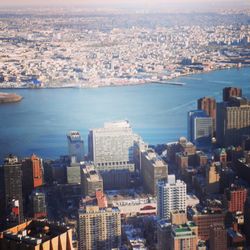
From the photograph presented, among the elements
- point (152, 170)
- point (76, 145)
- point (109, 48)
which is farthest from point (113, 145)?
point (109, 48)

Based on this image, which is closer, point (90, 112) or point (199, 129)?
point (90, 112)

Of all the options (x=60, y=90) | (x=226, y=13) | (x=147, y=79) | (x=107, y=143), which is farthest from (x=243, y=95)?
(x=60, y=90)

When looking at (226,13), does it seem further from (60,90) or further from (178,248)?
(178,248)

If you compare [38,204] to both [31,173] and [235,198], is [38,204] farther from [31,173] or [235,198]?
[235,198]

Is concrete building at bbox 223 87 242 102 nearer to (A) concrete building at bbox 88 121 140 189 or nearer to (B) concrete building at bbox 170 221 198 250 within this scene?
(A) concrete building at bbox 88 121 140 189

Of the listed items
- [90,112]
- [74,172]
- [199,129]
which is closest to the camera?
[74,172]

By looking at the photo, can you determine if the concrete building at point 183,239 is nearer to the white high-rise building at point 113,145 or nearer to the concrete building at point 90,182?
the concrete building at point 90,182

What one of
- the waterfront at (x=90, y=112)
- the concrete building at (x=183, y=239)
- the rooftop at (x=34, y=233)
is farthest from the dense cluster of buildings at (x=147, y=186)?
the rooftop at (x=34, y=233)
